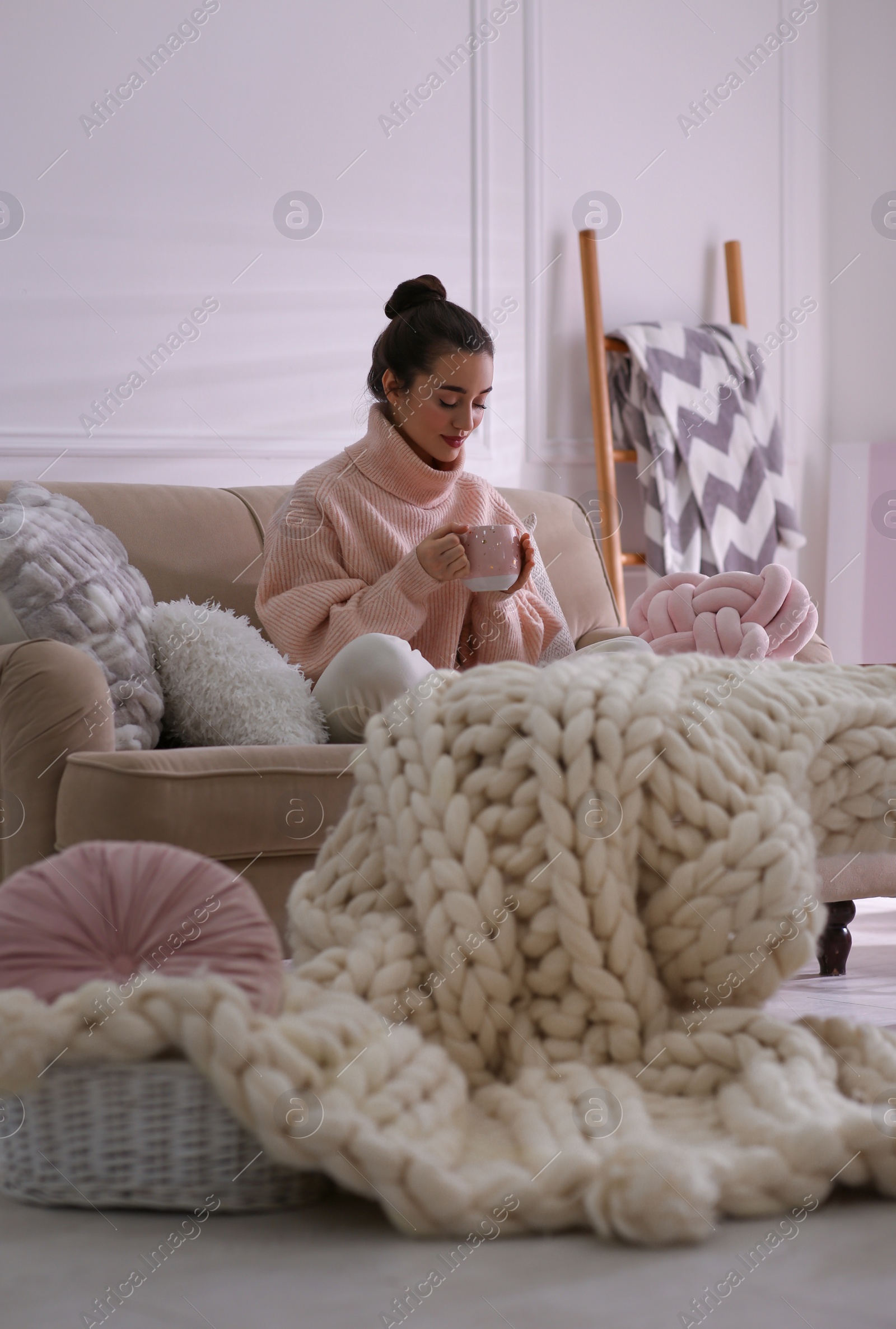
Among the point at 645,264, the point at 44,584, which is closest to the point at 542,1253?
the point at 44,584

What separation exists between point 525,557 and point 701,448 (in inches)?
60.3

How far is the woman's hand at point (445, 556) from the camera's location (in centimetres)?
174

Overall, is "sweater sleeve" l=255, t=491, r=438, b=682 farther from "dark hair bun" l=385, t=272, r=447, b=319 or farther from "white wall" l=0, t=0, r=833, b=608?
"white wall" l=0, t=0, r=833, b=608

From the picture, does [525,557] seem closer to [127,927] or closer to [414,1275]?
[127,927]

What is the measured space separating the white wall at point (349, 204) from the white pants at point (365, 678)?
0.99 metres

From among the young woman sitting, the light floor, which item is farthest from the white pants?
the light floor

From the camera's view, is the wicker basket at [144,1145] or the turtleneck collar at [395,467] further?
the turtleneck collar at [395,467]

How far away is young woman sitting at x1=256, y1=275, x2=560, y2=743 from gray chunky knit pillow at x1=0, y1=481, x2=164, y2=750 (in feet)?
0.68

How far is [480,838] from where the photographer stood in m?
0.84

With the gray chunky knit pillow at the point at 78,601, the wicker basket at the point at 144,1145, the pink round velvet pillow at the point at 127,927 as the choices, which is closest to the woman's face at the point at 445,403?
the gray chunky knit pillow at the point at 78,601

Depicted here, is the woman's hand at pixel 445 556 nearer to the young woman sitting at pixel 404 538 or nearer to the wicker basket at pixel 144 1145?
the young woman sitting at pixel 404 538

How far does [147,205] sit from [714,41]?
1.80 m

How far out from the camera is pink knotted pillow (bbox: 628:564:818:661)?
1.69 metres

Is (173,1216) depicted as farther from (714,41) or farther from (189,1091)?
(714,41)
